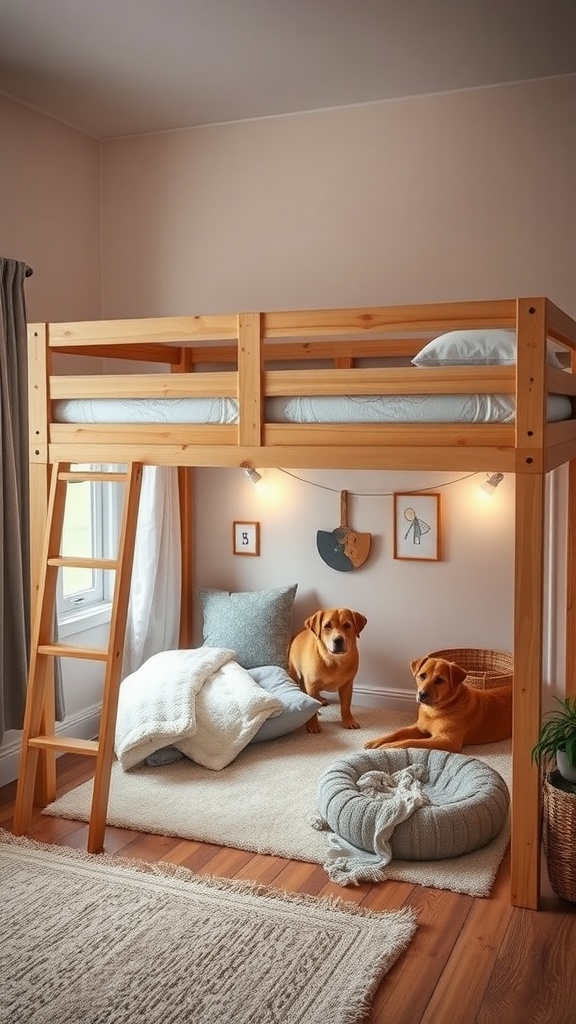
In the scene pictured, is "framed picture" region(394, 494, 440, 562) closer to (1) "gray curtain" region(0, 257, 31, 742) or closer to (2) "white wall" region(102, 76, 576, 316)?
(2) "white wall" region(102, 76, 576, 316)

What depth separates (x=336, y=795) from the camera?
3.11 m

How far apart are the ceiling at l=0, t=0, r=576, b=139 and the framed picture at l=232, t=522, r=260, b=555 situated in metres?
1.92

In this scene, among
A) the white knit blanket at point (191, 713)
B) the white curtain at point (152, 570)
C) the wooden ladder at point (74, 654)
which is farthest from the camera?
the white curtain at point (152, 570)

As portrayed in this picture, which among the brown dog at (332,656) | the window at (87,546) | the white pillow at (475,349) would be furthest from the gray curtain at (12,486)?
the white pillow at (475,349)

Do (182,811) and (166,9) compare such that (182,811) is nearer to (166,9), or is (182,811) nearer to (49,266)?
(49,266)

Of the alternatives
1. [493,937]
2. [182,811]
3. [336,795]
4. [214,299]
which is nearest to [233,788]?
[182,811]

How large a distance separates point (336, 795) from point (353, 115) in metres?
2.91

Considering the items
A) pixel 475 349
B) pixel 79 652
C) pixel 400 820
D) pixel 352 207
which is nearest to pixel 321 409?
pixel 475 349

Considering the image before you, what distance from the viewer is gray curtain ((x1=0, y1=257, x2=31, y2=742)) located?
3.62 meters

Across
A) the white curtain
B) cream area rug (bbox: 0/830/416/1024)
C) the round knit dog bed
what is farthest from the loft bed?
the white curtain

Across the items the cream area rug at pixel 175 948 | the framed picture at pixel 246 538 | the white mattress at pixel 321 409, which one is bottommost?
the cream area rug at pixel 175 948

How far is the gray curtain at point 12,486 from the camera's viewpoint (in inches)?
142

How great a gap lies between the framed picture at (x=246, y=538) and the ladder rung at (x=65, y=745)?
1677 millimetres

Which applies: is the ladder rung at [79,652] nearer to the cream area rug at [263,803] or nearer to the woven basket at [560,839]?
the cream area rug at [263,803]
